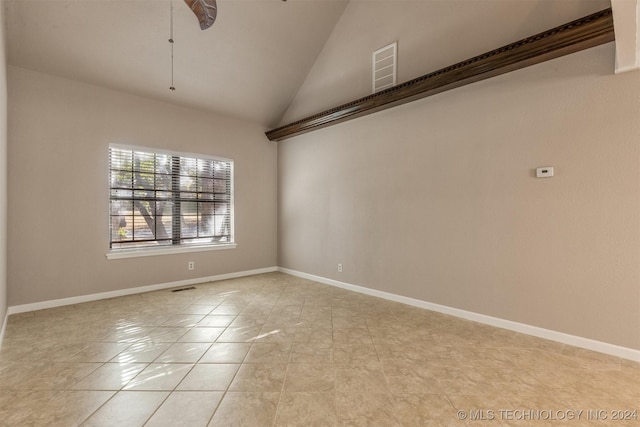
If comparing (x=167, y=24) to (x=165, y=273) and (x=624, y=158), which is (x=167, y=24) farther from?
(x=624, y=158)

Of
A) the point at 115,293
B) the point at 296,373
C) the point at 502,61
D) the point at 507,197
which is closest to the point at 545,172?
the point at 507,197

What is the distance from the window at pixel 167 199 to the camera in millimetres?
4141

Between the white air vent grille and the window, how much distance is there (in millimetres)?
2930

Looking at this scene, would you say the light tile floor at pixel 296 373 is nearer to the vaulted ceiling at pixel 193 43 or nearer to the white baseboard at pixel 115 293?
the white baseboard at pixel 115 293

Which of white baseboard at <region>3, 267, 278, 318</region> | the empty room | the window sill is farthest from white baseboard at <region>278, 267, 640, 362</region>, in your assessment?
the window sill

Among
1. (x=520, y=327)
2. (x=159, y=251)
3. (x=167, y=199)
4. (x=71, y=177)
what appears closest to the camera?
(x=520, y=327)

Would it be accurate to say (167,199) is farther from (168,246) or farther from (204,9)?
(204,9)

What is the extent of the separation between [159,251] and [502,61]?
16.6 ft

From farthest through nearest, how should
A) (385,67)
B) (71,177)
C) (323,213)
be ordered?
(323,213), (385,67), (71,177)

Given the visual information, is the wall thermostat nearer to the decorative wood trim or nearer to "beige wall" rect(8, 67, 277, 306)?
the decorative wood trim

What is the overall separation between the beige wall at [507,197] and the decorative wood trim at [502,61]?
0.17m

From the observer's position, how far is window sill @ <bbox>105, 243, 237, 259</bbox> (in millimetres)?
4012

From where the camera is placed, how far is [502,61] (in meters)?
2.67

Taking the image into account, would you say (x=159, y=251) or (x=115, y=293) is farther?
(x=159, y=251)
